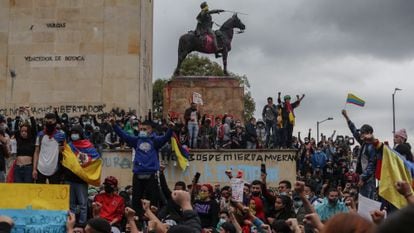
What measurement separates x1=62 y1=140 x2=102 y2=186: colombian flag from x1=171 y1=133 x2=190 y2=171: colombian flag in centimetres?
722

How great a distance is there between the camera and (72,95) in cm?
2655

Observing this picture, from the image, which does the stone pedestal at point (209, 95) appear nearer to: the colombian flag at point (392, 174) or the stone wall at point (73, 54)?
the stone wall at point (73, 54)

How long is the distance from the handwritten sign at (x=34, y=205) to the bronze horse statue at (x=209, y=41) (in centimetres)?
1875

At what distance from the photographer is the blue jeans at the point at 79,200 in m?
11.5

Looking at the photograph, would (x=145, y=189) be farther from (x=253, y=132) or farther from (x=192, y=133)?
(x=253, y=132)

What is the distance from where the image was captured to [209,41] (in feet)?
88.4

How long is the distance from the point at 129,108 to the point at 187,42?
3.44 metres

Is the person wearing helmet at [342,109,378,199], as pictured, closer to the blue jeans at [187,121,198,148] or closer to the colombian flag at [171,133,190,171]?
the colombian flag at [171,133,190,171]

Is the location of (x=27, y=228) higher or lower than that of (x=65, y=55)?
lower

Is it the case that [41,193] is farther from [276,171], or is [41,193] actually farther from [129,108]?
[129,108]

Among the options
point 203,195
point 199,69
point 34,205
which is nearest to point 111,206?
point 203,195

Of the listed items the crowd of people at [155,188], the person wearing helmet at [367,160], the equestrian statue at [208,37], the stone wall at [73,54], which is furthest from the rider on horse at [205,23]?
the person wearing helmet at [367,160]

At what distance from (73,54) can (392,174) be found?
66.2 feet

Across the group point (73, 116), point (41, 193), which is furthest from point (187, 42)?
point (41, 193)
